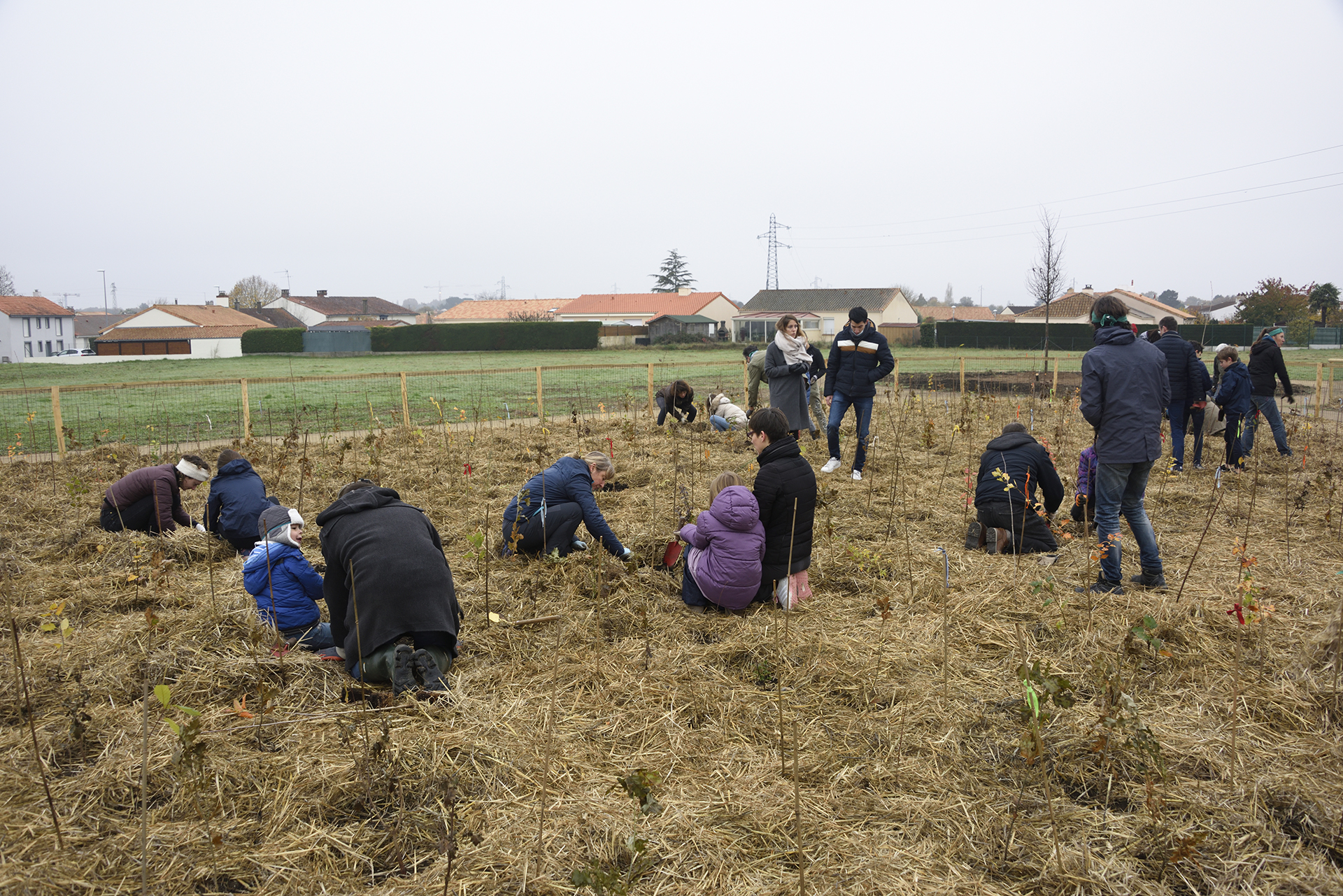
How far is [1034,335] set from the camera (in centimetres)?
4138

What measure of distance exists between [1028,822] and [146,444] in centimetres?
1147

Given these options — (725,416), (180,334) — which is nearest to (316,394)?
(725,416)

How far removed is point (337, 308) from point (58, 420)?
79.1m

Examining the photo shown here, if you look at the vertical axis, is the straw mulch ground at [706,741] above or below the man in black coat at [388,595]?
below

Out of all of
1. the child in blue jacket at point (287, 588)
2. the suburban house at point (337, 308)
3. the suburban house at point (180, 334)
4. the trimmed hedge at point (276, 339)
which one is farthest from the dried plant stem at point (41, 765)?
the suburban house at point (337, 308)

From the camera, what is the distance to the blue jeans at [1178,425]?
7824mm

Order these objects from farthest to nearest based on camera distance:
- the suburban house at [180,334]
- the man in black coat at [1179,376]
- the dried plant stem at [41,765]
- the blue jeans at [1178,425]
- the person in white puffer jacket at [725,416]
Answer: the suburban house at [180,334] → the person in white puffer jacket at [725,416] → the blue jeans at [1178,425] → the man in black coat at [1179,376] → the dried plant stem at [41,765]

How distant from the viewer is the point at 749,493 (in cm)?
414

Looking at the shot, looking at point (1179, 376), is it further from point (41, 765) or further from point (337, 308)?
point (337, 308)

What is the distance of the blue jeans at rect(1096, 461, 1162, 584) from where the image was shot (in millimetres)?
4340

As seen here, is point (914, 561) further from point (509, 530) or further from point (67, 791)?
point (67, 791)

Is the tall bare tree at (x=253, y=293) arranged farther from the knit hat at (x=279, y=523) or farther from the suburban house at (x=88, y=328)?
the knit hat at (x=279, y=523)

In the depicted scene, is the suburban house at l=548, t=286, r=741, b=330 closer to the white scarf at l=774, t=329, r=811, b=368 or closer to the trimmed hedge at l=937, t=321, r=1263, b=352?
the trimmed hedge at l=937, t=321, r=1263, b=352

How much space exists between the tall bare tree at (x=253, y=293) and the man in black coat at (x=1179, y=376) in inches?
3693
